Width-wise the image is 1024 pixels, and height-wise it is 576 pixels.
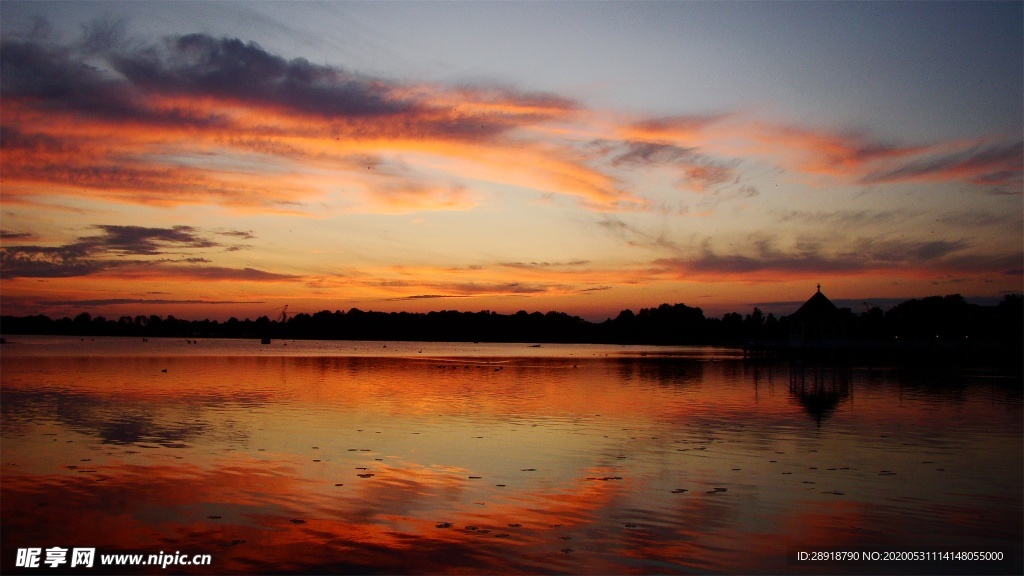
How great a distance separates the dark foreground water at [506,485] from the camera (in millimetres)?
12164

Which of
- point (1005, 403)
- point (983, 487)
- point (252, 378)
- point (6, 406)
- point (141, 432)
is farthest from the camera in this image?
point (252, 378)

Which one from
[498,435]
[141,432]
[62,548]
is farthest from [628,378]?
[62,548]

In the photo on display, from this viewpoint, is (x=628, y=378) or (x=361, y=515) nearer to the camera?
(x=361, y=515)

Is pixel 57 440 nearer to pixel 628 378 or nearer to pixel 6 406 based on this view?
pixel 6 406

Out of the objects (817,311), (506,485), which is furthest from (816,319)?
(506,485)

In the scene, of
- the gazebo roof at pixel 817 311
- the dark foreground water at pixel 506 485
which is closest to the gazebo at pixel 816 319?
the gazebo roof at pixel 817 311

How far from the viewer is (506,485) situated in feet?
55.7

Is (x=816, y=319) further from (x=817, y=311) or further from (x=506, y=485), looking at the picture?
(x=506, y=485)

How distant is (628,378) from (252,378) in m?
25.8

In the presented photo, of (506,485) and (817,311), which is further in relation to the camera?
(817,311)

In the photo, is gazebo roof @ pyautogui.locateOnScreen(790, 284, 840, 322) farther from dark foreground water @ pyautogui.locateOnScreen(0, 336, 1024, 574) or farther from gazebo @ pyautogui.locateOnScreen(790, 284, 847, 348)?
dark foreground water @ pyautogui.locateOnScreen(0, 336, 1024, 574)

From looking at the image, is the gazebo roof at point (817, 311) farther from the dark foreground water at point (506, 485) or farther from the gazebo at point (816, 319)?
the dark foreground water at point (506, 485)

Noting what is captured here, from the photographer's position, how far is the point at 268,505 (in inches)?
587

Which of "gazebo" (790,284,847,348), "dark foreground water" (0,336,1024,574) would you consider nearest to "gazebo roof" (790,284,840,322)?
"gazebo" (790,284,847,348)
